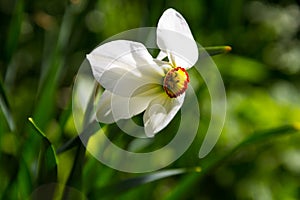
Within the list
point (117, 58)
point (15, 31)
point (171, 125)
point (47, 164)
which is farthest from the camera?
point (171, 125)

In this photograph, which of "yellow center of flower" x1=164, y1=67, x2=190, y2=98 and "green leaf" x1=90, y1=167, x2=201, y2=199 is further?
"green leaf" x1=90, y1=167, x2=201, y2=199

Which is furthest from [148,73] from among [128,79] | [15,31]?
[15,31]

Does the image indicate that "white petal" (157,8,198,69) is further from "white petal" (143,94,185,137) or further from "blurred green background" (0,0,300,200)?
"blurred green background" (0,0,300,200)

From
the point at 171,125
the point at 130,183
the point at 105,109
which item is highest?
the point at 105,109

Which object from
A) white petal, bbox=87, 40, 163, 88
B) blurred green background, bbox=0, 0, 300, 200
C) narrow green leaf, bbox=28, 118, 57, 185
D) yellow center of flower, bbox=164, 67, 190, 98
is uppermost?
white petal, bbox=87, 40, 163, 88

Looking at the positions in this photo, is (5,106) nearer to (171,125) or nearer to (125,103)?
(125,103)

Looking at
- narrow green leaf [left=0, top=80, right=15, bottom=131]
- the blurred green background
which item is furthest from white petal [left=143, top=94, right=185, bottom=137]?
narrow green leaf [left=0, top=80, right=15, bottom=131]
